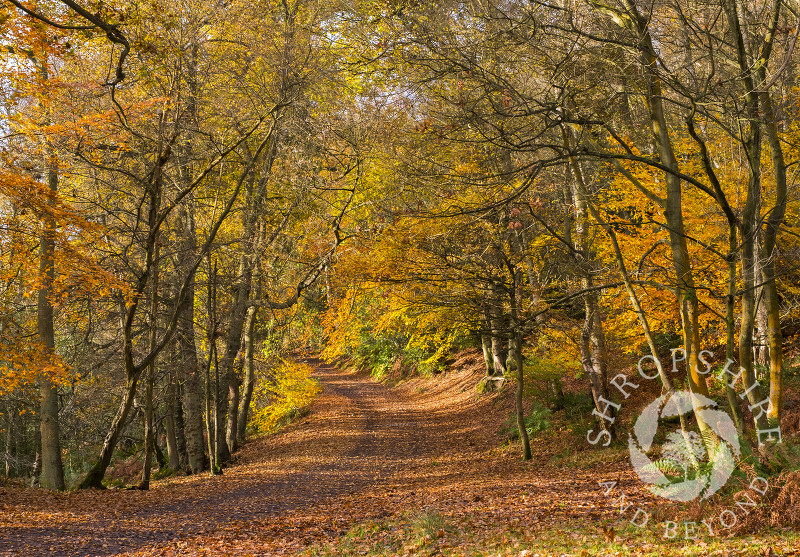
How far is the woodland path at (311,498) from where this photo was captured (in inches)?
298

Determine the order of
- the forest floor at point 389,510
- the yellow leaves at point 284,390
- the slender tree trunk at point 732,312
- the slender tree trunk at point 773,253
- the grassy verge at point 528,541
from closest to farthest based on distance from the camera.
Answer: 1. the grassy verge at point 528,541
2. the forest floor at point 389,510
3. the slender tree trunk at point 732,312
4. the slender tree trunk at point 773,253
5. the yellow leaves at point 284,390

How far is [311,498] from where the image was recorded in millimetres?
11047

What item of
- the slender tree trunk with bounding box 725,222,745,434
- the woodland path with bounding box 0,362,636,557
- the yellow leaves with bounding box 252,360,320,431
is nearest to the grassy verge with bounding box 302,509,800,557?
the woodland path with bounding box 0,362,636,557

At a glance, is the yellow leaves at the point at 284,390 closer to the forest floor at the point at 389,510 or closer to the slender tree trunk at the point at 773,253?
the forest floor at the point at 389,510

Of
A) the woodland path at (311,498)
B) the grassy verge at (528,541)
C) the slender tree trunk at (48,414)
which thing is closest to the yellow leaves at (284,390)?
the woodland path at (311,498)

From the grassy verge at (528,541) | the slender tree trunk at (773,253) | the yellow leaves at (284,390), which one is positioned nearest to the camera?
the grassy verge at (528,541)

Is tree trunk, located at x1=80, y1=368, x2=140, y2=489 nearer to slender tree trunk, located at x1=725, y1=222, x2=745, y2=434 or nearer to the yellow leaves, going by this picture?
the yellow leaves

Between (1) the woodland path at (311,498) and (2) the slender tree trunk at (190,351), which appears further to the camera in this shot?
(2) the slender tree trunk at (190,351)

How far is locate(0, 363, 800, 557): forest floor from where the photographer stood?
614 centimetres

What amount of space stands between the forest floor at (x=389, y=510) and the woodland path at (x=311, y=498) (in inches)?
1.2

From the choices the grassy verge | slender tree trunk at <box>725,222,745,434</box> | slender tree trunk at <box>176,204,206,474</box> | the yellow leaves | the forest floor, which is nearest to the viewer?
the grassy verge

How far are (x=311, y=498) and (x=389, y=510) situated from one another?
7.89ft

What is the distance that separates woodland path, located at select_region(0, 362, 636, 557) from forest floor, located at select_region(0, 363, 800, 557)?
0.03 meters

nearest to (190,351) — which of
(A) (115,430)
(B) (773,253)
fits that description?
(A) (115,430)
